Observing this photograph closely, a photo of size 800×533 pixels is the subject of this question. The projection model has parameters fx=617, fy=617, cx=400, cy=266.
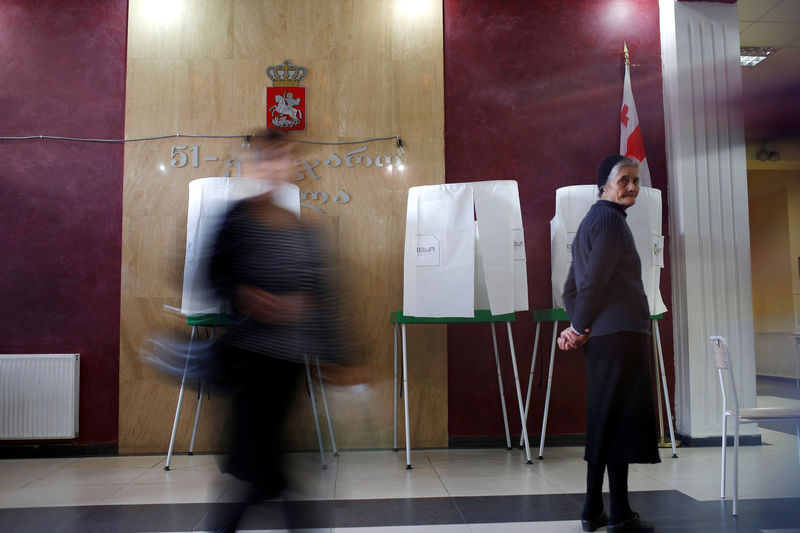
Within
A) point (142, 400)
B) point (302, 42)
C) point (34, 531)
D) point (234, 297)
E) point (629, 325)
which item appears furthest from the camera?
point (302, 42)

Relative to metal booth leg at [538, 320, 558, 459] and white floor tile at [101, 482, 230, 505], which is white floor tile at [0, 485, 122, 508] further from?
metal booth leg at [538, 320, 558, 459]

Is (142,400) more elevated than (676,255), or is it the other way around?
(676,255)

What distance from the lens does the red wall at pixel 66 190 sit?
4000mm

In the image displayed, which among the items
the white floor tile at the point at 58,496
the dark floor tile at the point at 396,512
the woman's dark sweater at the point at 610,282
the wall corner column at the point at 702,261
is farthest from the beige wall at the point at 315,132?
the woman's dark sweater at the point at 610,282

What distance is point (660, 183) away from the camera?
4.32 meters

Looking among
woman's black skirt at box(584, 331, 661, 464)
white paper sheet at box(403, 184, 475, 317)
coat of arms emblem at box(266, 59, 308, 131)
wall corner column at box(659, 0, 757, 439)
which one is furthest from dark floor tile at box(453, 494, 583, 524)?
coat of arms emblem at box(266, 59, 308, 131)

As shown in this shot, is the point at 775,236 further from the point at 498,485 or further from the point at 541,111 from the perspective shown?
the point at 541,111

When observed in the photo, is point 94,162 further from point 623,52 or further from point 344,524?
point 623,52

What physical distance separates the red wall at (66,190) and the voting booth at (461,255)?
202cm

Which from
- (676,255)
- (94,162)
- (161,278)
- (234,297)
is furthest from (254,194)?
(676,255)

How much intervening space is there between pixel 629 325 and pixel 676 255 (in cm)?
221

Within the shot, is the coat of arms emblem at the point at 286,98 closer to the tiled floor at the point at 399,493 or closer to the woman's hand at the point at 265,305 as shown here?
the tiled floor at the point at 399,493

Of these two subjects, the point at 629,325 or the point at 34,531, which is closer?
the point at 629,325

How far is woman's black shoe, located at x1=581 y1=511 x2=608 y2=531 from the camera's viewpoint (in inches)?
92.5
